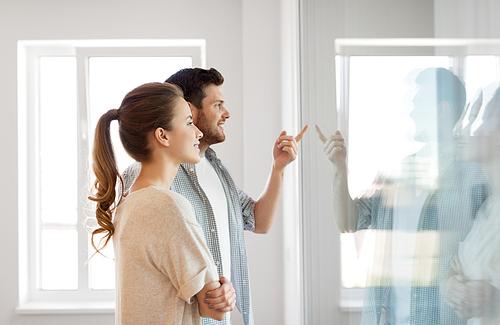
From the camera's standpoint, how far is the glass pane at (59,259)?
2.59 meters

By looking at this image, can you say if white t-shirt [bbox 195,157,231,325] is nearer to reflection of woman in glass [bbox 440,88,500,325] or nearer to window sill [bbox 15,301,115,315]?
reflection of woman in glass [bbox 440,88,500,325]

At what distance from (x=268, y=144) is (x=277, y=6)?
776mm

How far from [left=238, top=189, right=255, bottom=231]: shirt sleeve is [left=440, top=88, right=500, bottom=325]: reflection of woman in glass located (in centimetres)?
100

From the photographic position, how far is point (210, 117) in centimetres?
136

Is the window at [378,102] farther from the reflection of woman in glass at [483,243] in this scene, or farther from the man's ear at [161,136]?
the man's ear at [161,136]

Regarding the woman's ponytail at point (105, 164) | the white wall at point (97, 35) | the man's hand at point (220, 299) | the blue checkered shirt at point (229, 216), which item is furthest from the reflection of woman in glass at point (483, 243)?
the white wall at point (97, 35)

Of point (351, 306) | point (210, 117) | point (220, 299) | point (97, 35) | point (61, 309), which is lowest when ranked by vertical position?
point (61, 309)

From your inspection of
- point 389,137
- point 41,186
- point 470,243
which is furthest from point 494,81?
point 41,186

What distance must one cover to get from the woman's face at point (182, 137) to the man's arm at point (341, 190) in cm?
40

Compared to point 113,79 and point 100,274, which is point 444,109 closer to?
point 113,79

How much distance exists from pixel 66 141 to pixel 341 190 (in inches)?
83.3

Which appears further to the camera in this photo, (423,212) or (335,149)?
(335,149)

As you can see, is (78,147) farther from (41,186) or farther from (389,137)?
(389,137)

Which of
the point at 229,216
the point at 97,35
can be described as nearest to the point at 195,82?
the point at 229,216
